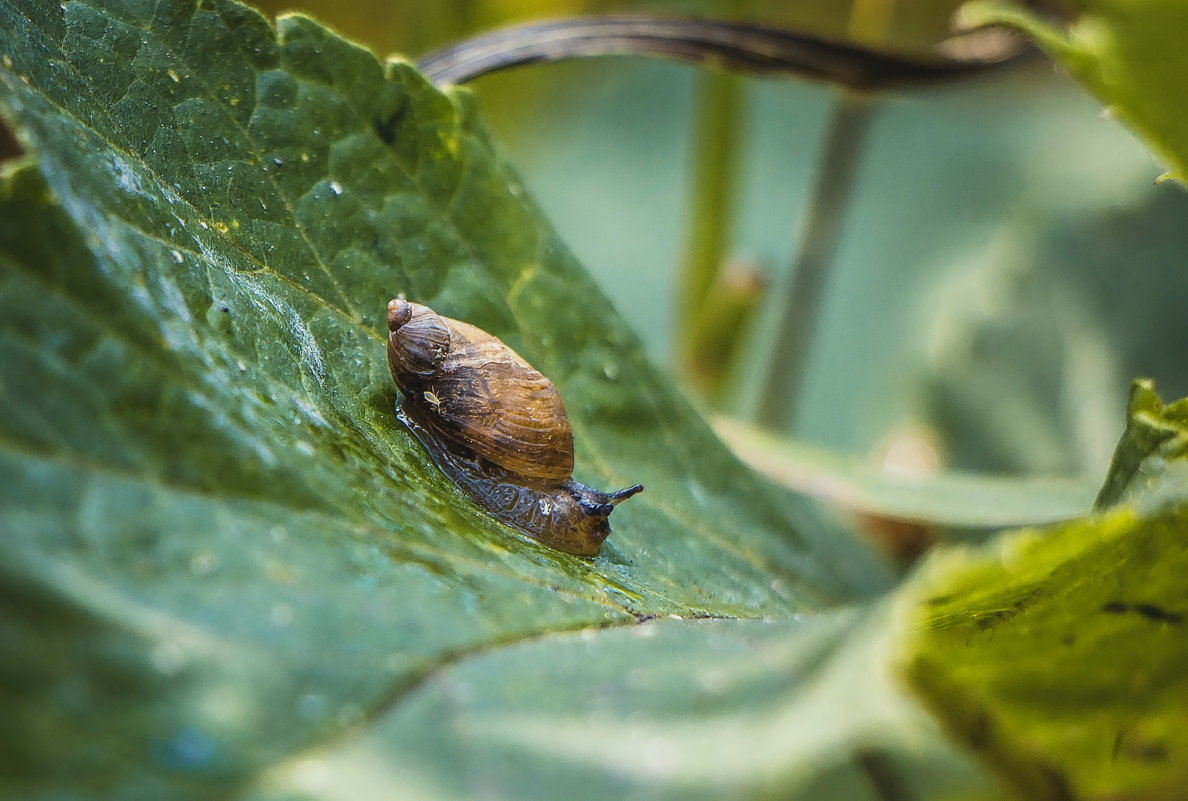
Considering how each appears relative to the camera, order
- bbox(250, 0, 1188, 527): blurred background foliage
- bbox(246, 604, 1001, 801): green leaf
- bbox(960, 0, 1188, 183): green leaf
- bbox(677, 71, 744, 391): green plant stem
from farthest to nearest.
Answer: bbox(677, 71, 744, 391): green plant stem
bbox(250, 0, 1188, 527): blurred background foliage
bbox(960, 0, 1188, 183): green leaf
bbox(246, 604, 1001, 801): green leaf

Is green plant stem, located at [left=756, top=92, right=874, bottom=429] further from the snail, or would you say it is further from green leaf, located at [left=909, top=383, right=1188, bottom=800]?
green leaf, located at [left=909, top=383, right=1188, bottom=800]

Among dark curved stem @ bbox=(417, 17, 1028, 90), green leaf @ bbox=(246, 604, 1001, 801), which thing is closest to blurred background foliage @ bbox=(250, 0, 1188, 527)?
dark curved stem @ bbox=(417, 17, 1028, 90)

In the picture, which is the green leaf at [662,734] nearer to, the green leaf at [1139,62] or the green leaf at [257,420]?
Answer: the green leaf at [257,420]

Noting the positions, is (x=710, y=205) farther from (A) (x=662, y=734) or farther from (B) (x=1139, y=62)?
(A) (x=662, y=734)

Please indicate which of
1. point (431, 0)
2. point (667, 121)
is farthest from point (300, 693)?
point (667, 121)

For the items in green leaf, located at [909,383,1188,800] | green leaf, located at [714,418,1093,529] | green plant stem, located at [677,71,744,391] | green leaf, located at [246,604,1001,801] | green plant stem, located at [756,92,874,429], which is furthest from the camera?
green plant stem, located at [677,71,744,391]

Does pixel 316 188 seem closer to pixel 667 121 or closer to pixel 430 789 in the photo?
pixel 430 789
